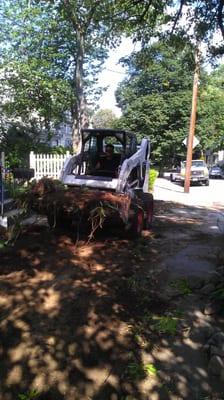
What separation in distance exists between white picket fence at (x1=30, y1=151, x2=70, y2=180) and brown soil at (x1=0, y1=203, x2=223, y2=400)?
37.7ft

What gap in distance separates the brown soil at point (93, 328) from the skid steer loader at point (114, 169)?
67.3 inches

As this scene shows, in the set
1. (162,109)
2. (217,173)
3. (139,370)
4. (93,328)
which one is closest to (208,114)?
(162,109)

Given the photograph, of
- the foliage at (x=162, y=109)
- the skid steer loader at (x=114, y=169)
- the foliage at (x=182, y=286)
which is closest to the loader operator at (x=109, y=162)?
the skid steer loader at (x=114, y=169)

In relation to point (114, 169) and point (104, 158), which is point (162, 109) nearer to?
point (104, 158)

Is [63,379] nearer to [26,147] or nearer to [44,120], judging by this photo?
[26,147]

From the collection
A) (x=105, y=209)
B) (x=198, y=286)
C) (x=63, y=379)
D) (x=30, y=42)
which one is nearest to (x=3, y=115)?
(x=30, y=42)

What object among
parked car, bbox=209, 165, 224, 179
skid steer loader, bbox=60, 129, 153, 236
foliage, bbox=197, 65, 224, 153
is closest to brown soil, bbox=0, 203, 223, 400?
skid steer loader, bbox=60, 129, 153, 236

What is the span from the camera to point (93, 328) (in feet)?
16.8

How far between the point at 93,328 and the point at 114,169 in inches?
237

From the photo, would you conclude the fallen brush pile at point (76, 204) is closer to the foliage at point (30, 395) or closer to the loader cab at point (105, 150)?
the loader cab at point (105, 150)

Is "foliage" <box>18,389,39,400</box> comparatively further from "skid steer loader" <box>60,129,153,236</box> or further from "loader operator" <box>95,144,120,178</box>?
"loader operator" <box>95,144,120,178</box>

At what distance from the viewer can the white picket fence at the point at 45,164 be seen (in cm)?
1939

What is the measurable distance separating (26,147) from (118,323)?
1716 cm

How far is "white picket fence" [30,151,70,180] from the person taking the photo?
19.4 m
